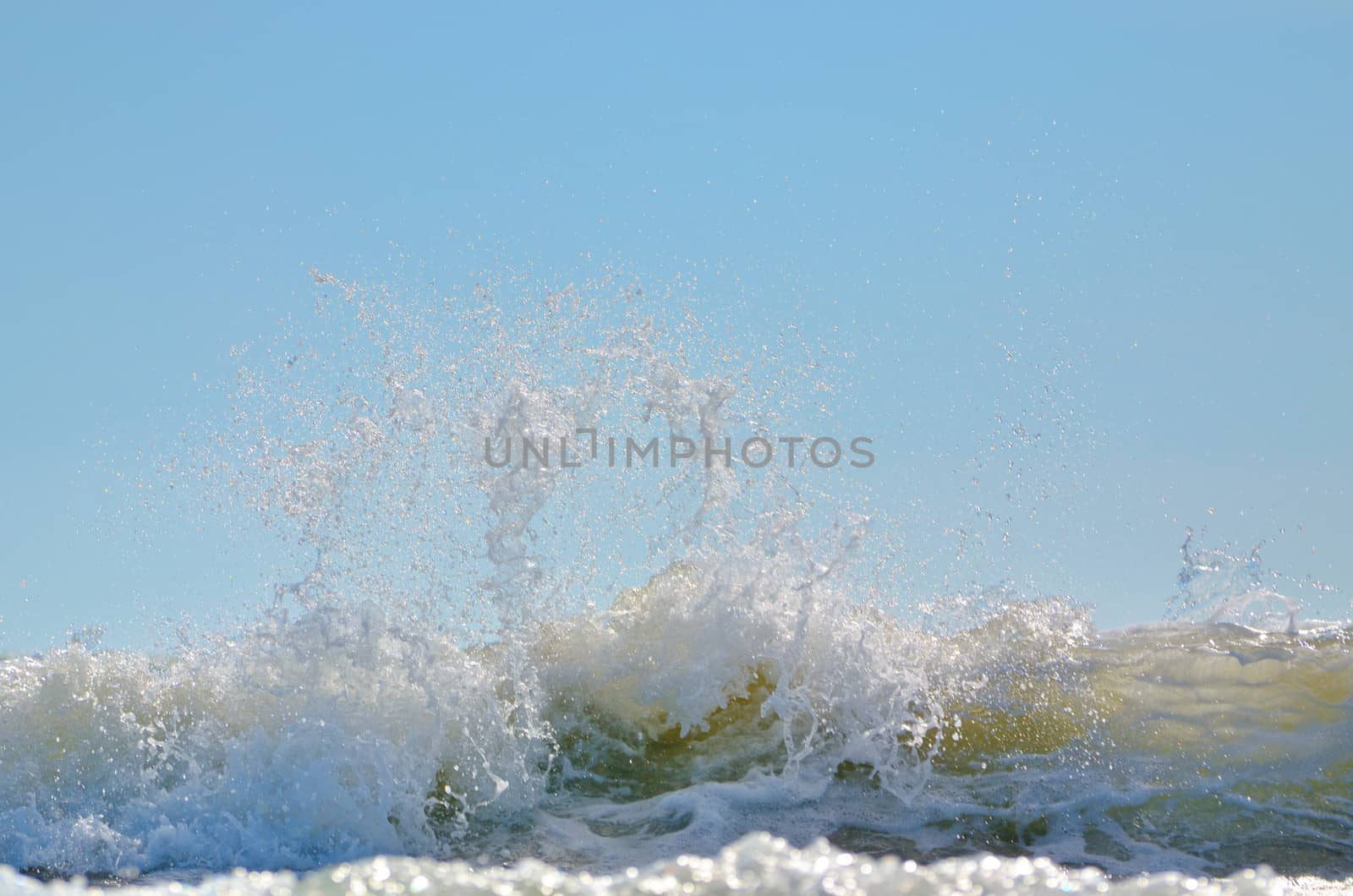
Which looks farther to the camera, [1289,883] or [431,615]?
[431,615]

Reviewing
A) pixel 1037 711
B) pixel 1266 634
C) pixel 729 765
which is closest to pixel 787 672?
pixel 729 765

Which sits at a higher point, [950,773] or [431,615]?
[431,615]

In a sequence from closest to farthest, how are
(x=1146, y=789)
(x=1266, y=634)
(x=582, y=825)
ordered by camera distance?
(x=582, y=825), (x=1146, y=789), (x=1266, y=634)

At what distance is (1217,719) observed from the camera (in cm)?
662

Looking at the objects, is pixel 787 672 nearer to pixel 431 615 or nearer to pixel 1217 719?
pixel 431 615

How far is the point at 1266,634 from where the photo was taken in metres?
7.90

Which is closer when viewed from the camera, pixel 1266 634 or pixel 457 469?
pixel 457 469

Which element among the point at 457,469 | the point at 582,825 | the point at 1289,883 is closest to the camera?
the point at 1289,883

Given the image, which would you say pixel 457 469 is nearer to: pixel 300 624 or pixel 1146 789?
pixel 300 624

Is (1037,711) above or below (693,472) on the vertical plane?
below

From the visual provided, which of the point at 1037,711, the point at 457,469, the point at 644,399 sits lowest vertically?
the point at 1037,711

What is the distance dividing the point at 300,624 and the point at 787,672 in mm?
2791

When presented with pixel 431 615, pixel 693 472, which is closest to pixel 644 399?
pixel 693 472

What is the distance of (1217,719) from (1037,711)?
1042 mm
